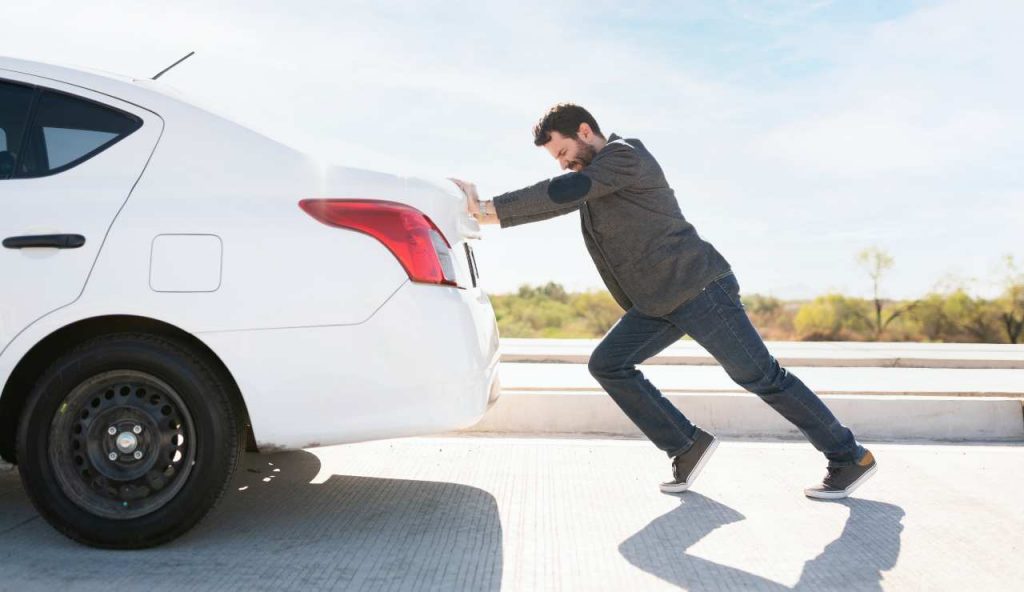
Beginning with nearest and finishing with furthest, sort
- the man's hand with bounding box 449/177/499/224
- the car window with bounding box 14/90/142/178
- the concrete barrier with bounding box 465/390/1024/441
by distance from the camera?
the car window with bounding box 14/90/142/178
the man's hand with bounding box 449/177/499/224
the concrete barrier with bounding box 465/390/1024/441

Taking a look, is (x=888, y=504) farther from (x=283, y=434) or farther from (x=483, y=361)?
(x=283, y=434)

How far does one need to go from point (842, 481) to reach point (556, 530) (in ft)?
4.75

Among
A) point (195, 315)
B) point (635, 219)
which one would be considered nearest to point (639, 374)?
point (635, 219)

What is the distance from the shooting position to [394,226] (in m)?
3.61

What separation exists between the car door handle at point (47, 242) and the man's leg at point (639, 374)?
7.41ft

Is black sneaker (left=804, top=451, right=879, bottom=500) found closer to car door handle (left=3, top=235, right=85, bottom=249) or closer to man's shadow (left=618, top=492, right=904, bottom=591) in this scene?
man's shadow (left=618, top=492, right=904, bottom=591)

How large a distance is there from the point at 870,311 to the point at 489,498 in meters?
19.1

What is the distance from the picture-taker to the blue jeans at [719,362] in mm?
4430

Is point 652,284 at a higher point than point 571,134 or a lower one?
lower

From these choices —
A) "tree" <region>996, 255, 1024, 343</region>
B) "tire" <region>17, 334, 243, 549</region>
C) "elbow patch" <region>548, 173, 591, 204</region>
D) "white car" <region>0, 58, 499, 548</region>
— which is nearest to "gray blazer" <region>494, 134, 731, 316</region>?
"elbow patch" <region>548, 173, 591, 204</region>

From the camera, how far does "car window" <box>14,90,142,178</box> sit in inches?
146

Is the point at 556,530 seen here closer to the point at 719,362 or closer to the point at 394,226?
the point at 719,362

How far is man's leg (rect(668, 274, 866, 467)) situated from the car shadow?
3.95 feet

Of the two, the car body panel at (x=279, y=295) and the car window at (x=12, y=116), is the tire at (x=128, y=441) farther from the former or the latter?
the car window at (x=12, y=116)
